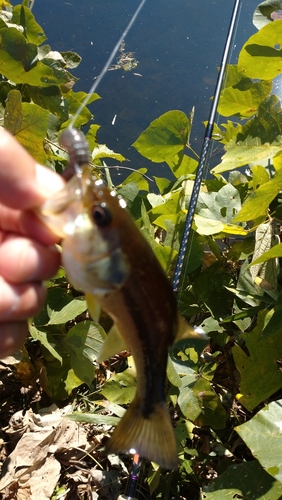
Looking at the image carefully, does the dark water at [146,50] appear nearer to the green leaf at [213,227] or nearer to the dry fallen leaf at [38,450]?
the green leaf at [213,227]

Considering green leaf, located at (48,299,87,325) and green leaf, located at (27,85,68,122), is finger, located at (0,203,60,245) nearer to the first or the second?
green leaf, located at (48,299,87,325)

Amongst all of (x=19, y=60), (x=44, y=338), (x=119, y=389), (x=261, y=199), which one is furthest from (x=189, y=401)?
(x=19, y=60)

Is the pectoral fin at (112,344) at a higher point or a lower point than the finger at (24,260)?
lower

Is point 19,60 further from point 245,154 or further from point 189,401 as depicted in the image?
point 189,401

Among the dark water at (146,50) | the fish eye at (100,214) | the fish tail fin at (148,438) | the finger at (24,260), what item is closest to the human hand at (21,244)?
the finger at (24,260)

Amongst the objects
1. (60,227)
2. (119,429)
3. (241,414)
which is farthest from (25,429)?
(60,227)

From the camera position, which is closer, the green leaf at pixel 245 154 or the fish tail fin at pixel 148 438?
the fish tail fin at pixel 148 438
